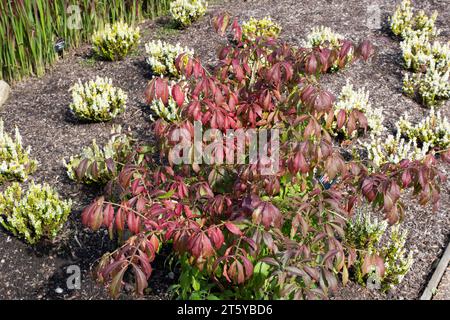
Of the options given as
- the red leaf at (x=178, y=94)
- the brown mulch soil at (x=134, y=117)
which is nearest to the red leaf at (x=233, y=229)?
the red leaf at (x=178, y=94)

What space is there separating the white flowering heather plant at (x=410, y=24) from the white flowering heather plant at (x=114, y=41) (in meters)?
2.96

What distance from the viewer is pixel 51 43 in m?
5.75

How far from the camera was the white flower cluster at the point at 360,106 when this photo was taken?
489cm

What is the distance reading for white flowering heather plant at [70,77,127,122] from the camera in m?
4.88

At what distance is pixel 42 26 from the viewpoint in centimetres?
551

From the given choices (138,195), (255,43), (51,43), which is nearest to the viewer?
(138,195)

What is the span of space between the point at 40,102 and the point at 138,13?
188cm

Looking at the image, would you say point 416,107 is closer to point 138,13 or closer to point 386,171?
point 386,171

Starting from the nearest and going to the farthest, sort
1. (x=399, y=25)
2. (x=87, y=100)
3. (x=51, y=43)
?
(x=87, y=100), (x=51, y=43), (x=399, y=25)

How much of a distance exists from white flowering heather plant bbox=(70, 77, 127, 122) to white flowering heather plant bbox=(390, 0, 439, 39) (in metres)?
3.29

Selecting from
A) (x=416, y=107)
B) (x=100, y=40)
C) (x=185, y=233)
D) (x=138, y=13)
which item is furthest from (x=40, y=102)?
(x=416, y=107)

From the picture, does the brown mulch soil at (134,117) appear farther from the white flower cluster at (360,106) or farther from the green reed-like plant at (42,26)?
the white flower cluster at (360,106)

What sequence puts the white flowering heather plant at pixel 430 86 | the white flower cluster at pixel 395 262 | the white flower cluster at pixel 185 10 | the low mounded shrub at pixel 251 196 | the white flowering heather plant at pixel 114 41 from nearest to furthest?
the low mounded shrub at pixel 251 196, the white flower cluster at pixel 395 262, the white flowering heather plant at pixel 430 86, the white flowering heather plant at pixel 114 41, the white flower cluster at pixel 185 10

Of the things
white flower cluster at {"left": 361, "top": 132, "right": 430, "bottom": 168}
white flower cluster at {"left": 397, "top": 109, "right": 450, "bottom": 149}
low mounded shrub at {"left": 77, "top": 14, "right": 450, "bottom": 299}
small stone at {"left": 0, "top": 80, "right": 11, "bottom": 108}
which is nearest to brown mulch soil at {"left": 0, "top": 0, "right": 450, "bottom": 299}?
small stone at {"left": 0, "top": 80, "right": 11, "bottom": 108}
